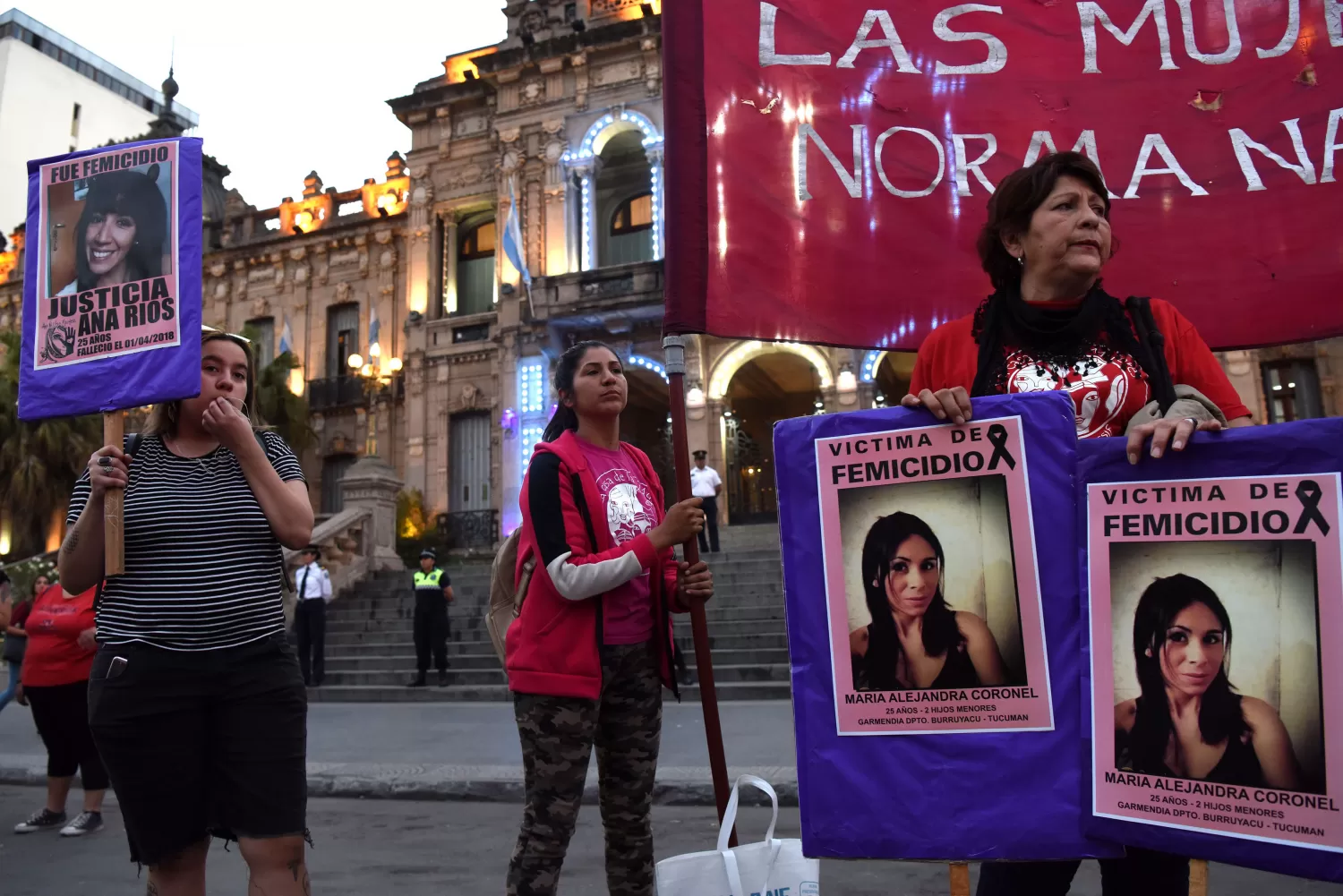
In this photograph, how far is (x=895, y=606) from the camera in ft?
6.58

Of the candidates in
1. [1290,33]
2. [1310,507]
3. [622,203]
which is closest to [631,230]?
[622,203]

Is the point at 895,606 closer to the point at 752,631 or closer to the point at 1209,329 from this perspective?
the point at 1209,329

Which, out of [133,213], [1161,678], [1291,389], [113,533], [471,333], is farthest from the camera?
[471,333]

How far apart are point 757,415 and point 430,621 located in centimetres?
1569

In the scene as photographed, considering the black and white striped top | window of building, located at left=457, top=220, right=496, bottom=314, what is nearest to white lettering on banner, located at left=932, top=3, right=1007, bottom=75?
the black and white striped top

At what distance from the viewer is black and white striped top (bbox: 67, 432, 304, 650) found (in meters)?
2.79

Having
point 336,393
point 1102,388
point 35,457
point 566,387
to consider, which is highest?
point 336,393

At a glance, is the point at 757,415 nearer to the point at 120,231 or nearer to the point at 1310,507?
the point at 120,231

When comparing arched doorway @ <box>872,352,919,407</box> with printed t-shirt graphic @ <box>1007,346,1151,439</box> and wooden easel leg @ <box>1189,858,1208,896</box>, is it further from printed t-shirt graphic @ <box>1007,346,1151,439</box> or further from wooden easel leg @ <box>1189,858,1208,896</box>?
wooden easel leg @ <box>1189,858,1208,896</box>

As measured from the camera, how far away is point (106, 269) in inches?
133

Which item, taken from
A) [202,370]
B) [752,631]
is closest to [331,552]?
[752,631]

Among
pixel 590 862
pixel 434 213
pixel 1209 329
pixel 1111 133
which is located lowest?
pixel 590 862

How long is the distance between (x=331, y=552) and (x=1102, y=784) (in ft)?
54.9

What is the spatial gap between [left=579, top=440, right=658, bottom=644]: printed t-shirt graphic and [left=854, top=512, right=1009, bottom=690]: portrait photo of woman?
1038 mm
